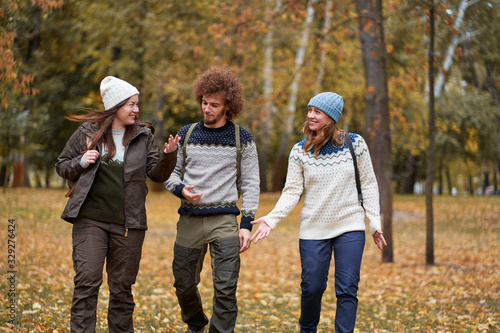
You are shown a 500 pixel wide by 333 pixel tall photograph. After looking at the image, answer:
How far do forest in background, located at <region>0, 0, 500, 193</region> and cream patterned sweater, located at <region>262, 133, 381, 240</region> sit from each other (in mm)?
5867

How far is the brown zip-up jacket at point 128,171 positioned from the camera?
4.32 meters

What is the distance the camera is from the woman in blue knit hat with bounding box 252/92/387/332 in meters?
4.61

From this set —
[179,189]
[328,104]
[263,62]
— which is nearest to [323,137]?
[328,104]

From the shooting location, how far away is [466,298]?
315 inches

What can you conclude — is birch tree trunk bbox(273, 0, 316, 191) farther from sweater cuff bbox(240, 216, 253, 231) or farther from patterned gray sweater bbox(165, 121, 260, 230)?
sweater cuff bbox(240, 216, 253, 231)

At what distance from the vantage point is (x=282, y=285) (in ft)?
31.5

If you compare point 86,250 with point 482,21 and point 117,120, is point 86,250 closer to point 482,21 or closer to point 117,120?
point 117,120

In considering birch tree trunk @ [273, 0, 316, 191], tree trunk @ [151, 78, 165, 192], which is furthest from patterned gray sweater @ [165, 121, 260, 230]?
birch tree trunk @ [273, 0, 316, 191]

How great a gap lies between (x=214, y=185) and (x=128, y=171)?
0.72m

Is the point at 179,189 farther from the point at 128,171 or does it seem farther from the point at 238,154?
the point at 238,154

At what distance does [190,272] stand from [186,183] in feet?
2.40

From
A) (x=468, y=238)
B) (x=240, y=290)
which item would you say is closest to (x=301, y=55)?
(x=468, y=238)

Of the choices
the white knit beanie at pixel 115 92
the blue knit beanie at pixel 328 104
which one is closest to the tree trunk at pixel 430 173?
the blue knit beanie at pixel 328 104

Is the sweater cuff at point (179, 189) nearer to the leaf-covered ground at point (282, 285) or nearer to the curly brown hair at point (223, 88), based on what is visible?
the curly brown hair at point (223, 88)
